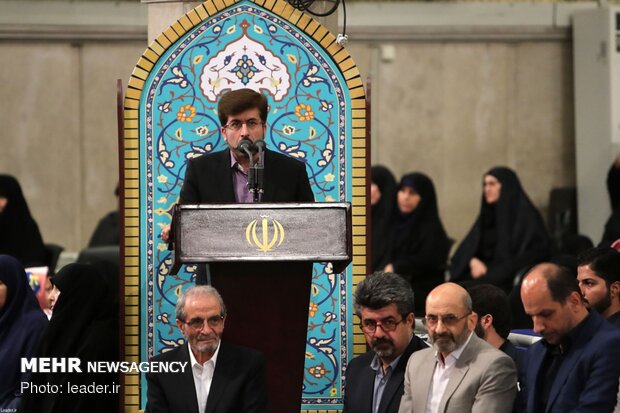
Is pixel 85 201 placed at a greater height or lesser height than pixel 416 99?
lesser

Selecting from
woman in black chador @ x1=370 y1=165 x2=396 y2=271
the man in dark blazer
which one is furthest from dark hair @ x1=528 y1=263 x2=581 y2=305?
woman in black chador @ x1=370 y1=165 x2=396 y2=271

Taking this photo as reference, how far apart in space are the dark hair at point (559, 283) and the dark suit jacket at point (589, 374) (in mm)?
113

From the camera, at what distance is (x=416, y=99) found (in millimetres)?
11891

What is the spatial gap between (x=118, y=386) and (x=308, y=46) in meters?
1.71

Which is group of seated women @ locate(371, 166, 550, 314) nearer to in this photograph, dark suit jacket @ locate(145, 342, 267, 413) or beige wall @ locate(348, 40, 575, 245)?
beige wall @ locate(348, 40, 575, 245)

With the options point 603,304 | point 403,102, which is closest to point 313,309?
point 603,304

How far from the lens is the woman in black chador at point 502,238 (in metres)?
9.28

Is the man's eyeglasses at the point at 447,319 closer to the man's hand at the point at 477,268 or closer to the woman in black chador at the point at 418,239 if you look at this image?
the woman in black chador at the point at 418,239

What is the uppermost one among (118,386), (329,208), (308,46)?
(308,46)

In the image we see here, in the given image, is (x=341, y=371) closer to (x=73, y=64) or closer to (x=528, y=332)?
(x=528, y=332)

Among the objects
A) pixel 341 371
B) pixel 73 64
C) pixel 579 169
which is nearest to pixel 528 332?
pixel 341 371

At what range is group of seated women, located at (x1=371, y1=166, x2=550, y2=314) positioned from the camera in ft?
30.5

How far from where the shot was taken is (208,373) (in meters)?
5.45

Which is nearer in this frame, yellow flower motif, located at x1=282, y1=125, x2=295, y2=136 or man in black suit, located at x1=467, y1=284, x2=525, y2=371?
man in black suit, located at x1=467, y1=284, x2=525, y2=371
